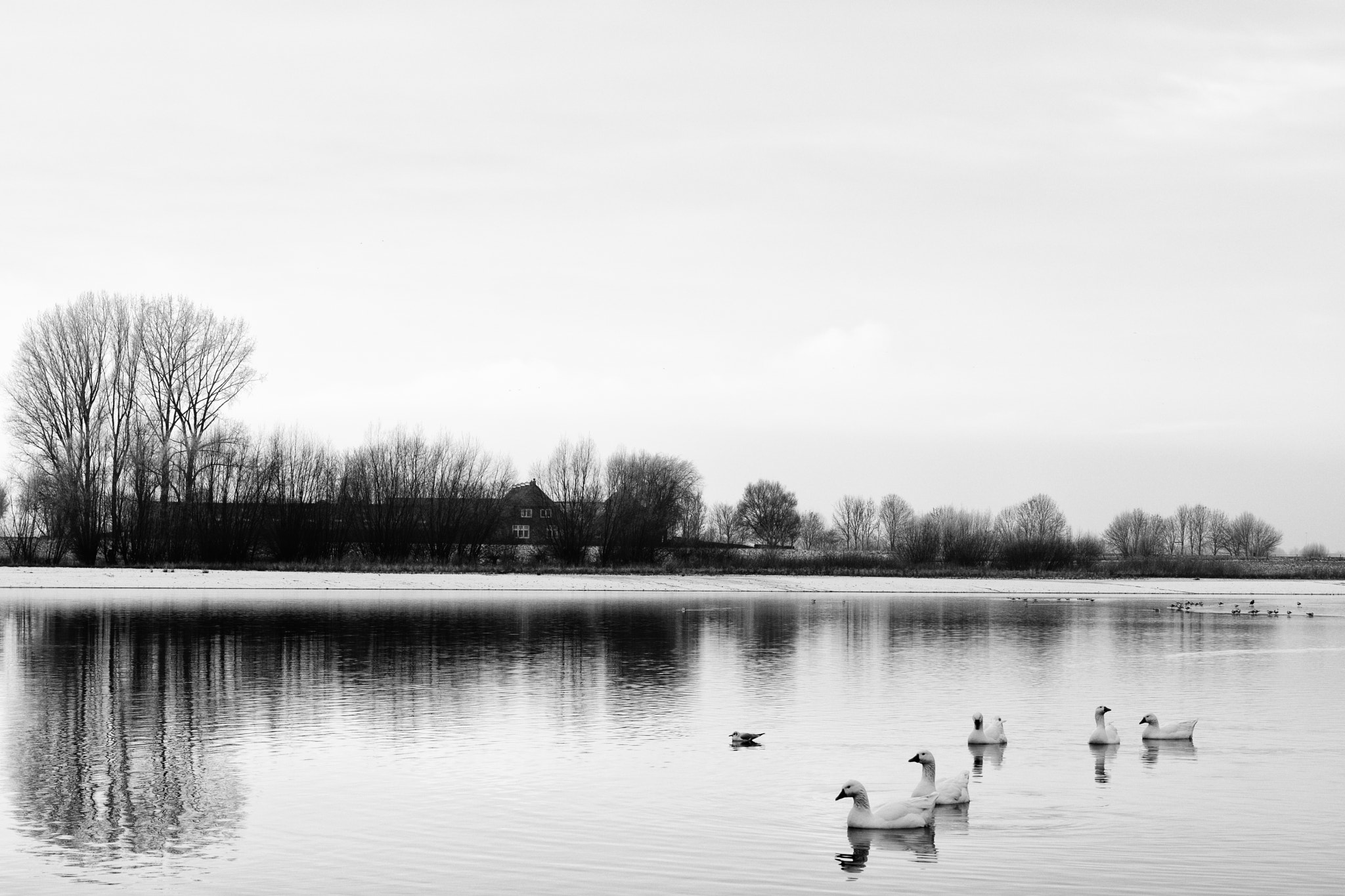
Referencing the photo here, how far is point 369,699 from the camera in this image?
845 inches

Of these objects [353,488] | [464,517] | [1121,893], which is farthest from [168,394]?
[1121,893]

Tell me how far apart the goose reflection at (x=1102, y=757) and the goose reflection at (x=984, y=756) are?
3.69ft

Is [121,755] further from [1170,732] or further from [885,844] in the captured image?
[1170,732]

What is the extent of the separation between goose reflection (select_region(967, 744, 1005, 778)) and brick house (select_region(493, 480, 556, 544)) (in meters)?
73.8

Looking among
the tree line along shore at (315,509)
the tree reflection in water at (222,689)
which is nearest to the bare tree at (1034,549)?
the tree line along shore at (315,509)

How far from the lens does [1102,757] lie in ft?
55.6

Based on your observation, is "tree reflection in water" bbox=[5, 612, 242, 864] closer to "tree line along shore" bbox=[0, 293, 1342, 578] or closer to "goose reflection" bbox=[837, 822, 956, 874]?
"goose reflection" bbox=[837, 822, 956, 874]

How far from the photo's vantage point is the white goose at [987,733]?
56.8 feet

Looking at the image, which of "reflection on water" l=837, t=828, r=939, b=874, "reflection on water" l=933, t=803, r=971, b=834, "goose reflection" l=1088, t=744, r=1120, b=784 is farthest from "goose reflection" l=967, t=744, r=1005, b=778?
"reflection on water" l=837, t=828, r=939, b=874

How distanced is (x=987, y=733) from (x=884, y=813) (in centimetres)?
521

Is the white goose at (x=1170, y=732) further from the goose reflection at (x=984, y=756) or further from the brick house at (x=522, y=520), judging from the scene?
the brick house at (x=522, y=520)

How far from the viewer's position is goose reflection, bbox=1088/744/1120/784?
15.6m

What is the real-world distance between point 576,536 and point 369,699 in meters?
68.7

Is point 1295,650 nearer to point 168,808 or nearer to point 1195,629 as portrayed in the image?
point 1195,629
